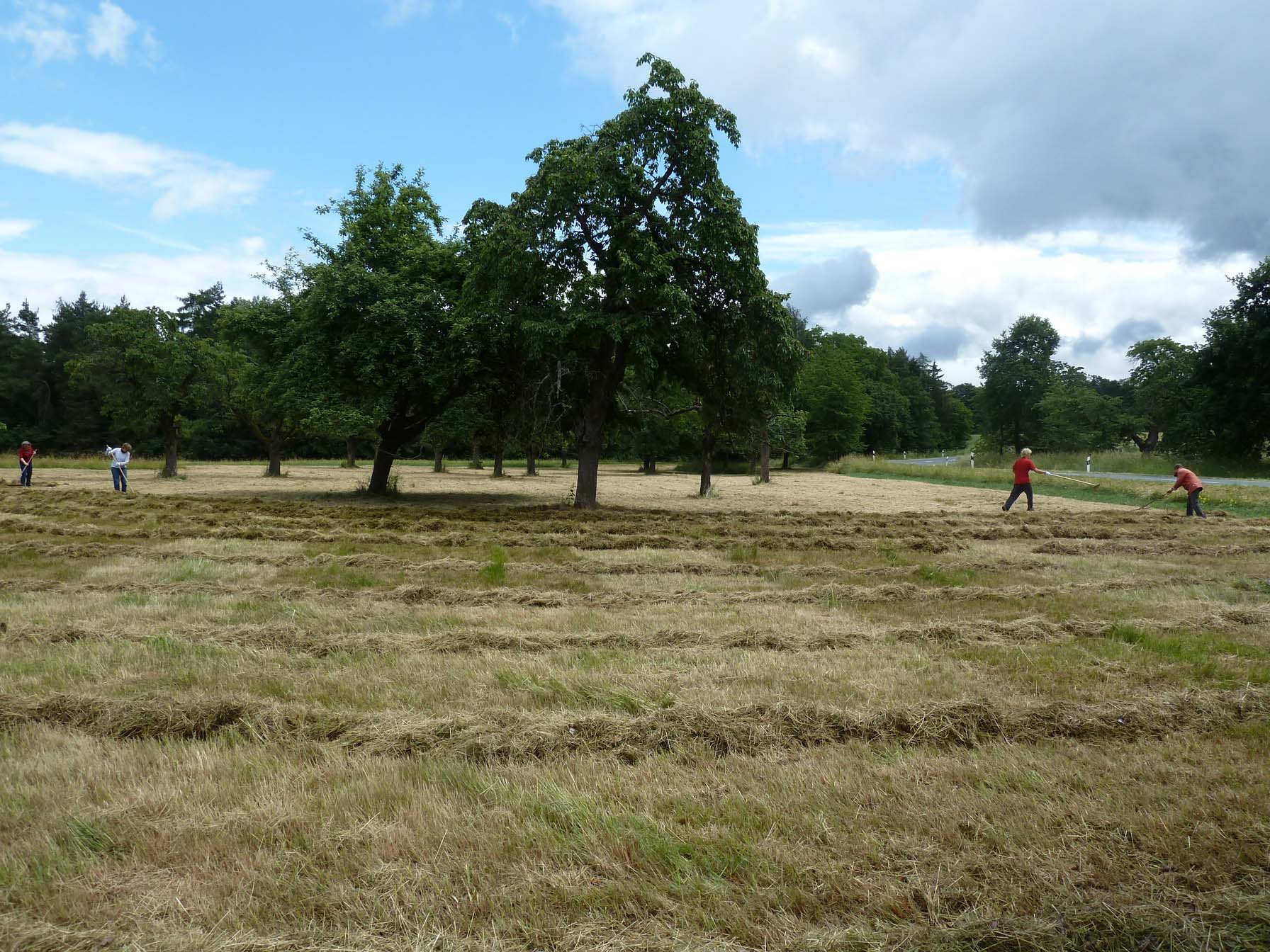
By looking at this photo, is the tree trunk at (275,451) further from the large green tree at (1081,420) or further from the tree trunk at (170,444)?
the large green tree at (1081,420)

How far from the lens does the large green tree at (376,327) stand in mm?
20438

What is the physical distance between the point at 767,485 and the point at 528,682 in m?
36.0

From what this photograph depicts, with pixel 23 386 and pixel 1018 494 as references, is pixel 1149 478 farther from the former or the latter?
pixel 23 386

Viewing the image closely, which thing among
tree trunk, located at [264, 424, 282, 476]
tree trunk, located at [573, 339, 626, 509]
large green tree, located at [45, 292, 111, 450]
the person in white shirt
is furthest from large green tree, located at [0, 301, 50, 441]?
tree trunk, located at [573, 339, 626, 509]

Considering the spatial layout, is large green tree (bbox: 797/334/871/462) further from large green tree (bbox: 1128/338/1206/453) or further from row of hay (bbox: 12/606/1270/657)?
row of hay (bbox: 12/606/1270/657)

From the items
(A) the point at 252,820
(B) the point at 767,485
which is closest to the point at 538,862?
(A) the point at 252,820

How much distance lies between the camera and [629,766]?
4.00 metres

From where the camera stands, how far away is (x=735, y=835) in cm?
329

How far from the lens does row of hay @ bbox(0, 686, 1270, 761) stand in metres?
4.31

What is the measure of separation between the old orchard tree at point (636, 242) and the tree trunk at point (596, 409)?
2.45 ft

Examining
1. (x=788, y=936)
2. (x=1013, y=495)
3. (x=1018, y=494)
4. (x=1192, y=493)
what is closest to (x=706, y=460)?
(x=1013, y=495)

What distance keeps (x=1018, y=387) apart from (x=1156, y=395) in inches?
729

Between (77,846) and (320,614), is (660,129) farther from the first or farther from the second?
(77,846)

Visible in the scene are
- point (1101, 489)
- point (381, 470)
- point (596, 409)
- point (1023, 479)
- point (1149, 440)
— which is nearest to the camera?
point (596, 409)
